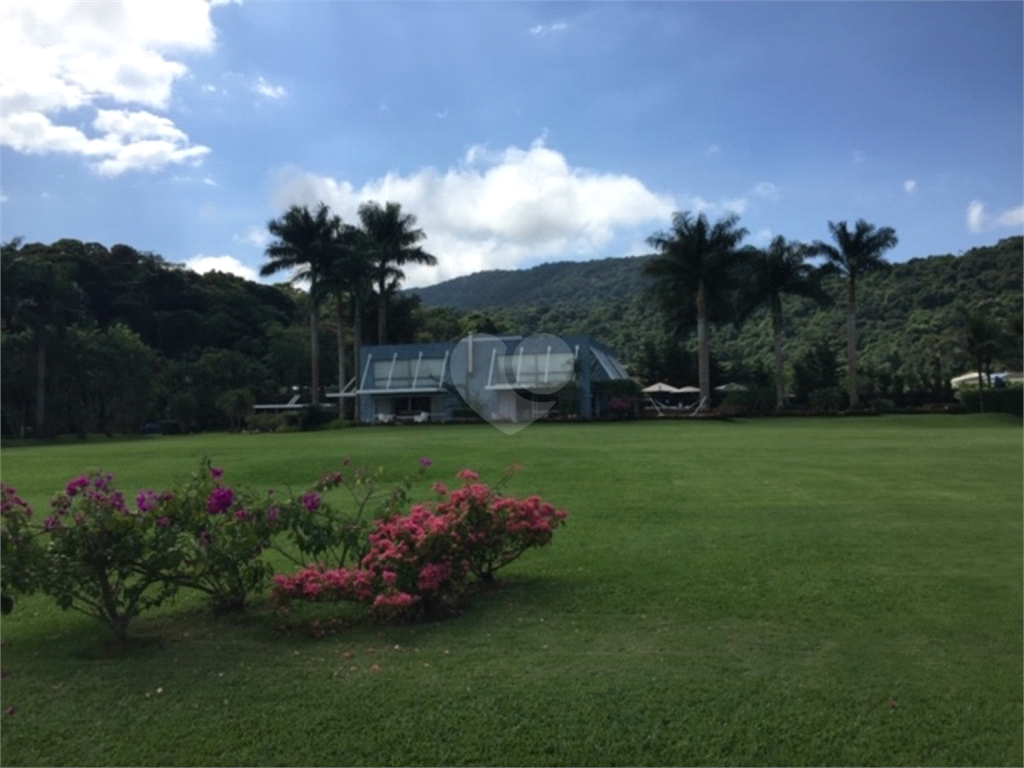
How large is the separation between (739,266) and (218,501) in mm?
50017

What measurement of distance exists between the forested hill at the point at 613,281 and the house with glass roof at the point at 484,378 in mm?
2147

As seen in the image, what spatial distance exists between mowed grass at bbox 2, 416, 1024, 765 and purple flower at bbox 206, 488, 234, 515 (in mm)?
854

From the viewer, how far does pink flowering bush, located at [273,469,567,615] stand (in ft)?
18.6

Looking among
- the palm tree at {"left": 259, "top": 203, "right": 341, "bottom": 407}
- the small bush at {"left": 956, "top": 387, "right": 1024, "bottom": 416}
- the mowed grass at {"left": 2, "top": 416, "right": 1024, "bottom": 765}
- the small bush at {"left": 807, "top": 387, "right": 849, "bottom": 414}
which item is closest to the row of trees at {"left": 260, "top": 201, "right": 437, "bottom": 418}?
the palm tree at {"left": 259, "top": 203, "right": 341, "bottom": 407}

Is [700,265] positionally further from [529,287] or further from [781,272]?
[529,287]

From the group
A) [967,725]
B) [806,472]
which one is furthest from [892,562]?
[806,472]

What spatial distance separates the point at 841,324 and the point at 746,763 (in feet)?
230

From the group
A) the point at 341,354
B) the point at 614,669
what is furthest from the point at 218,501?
the point at 341,354

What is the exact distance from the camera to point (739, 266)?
52.2 metres

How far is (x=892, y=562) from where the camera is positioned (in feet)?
25.1

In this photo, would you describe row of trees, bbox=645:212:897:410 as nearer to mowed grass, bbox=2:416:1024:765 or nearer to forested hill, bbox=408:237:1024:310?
forested hill, bbox=408:237:1024:310

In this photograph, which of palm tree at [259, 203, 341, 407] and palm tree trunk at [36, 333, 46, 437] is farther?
palm tree at [259, 203, 341, 407]

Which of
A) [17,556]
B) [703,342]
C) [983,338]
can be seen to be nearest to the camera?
[17,556]

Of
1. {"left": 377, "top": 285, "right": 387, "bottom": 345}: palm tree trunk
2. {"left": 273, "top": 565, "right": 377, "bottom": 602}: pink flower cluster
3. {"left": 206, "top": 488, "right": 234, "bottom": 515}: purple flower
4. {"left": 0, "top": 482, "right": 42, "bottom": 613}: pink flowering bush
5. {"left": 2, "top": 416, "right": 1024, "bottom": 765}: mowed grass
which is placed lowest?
{"left": 2, "top": 416, "right": 1024, "bottom": 765}: mowed grass
